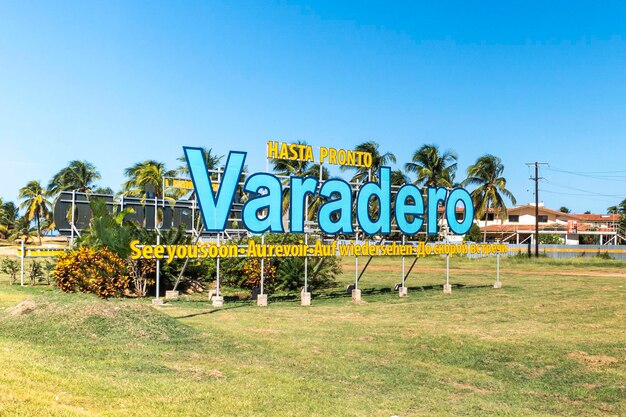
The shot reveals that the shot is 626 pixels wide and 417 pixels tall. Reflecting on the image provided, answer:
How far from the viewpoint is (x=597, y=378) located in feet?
39.8

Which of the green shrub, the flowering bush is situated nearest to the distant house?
the green shrub

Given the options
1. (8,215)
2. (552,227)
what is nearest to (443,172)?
(552,227)

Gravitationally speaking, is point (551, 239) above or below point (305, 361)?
above

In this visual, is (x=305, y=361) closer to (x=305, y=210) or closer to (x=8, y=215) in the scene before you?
(x=305, y=210)

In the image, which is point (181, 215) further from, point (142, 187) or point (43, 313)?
point (43, 313)

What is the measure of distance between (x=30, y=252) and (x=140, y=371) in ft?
77.5

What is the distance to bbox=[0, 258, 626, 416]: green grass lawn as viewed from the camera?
364 inches

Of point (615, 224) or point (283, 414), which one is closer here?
point (283, 414)

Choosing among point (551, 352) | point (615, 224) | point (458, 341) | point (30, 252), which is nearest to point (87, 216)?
point (30, 252)

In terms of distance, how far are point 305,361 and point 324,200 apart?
14517 mm

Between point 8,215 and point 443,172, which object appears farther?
point 8,215

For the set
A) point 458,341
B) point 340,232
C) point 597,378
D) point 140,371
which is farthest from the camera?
point 340,232

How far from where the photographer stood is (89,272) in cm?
2334

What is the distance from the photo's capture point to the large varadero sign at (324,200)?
23.0 metres
